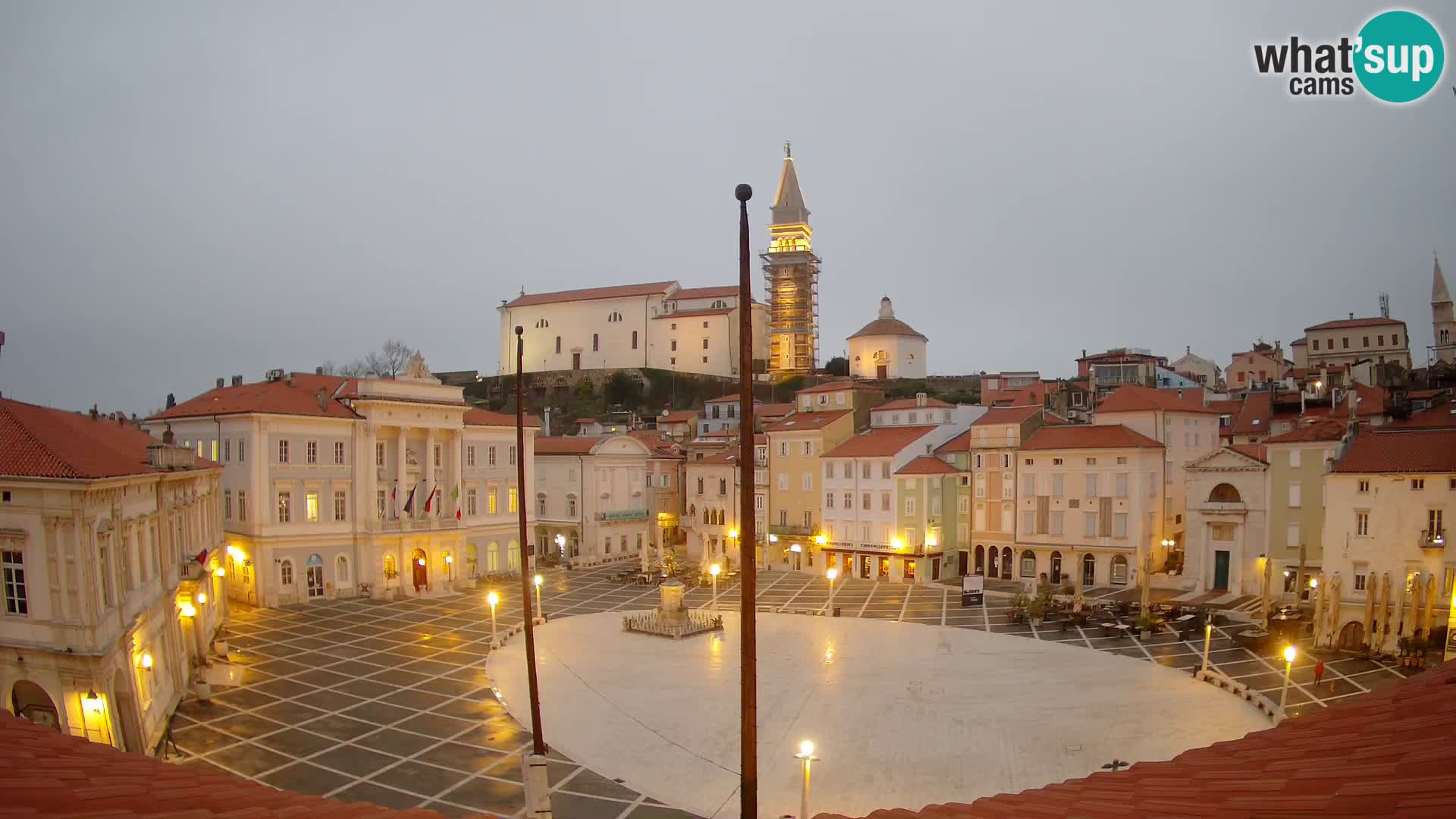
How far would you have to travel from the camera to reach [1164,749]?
79.7ft

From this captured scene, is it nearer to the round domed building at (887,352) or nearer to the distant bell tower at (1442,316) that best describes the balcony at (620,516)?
the round domed building at (887,352)

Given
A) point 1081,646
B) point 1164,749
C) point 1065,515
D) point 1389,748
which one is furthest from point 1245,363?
point 1389,748

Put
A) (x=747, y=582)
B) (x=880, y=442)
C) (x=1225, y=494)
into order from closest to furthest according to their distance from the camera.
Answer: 1. (x=747, y=582)
2. (x=1225, y=494)
3. (x=880, y=442)

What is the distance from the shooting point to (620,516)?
67.8 metres

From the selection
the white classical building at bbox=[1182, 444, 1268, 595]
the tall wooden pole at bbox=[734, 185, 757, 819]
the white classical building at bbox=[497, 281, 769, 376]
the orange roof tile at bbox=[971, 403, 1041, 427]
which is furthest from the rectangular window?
the white classical building at bbox=[497, 281, 769, 376]

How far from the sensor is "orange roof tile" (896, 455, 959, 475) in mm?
56272

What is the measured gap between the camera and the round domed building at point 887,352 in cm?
11419

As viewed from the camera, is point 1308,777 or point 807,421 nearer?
point 1308,777

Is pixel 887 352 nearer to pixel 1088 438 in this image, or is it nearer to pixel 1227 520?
pixel 1088 438

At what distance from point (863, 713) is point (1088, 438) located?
1225 inches

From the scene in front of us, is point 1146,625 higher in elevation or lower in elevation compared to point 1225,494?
lower

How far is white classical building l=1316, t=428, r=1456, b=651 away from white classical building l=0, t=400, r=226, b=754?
40159mm

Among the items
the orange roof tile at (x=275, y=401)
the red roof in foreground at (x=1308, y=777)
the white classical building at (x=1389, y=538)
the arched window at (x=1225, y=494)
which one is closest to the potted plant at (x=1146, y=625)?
the white classical building at (x=1389, y=538)

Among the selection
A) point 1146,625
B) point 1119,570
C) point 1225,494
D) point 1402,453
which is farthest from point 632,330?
point 1402,453
